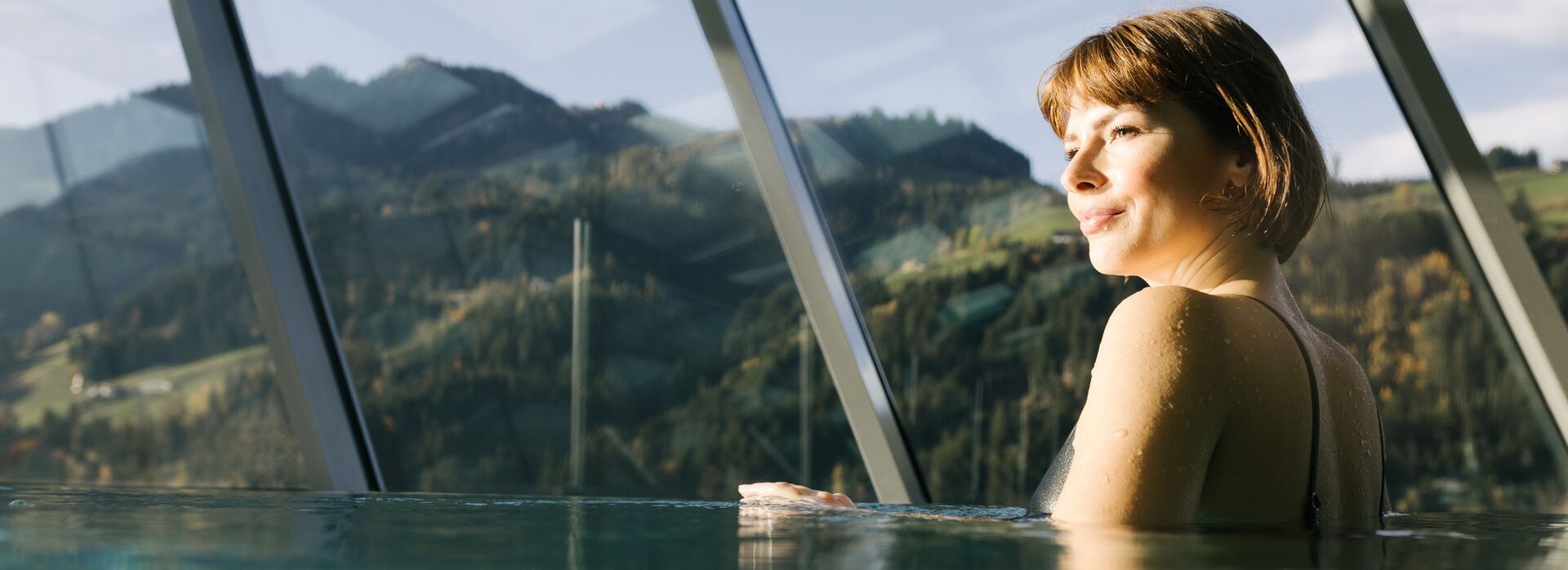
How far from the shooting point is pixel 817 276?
8.79ft

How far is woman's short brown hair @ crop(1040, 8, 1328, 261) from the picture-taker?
2.98 ft

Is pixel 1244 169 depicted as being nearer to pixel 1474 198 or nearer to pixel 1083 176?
pixel 1083 176

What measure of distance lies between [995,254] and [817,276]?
2.14 feet

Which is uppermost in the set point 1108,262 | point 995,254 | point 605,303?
point 605,303

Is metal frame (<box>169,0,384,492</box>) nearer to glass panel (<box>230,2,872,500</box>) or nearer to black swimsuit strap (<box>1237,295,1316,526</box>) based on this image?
glass panel (<box>230,2,872,500</box>)

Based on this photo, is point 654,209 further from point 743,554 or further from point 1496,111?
point 743,554

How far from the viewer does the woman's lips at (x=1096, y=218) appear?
952 millimetres

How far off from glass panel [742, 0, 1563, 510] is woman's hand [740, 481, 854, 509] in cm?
200

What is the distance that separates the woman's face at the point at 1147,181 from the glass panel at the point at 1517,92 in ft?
6.59

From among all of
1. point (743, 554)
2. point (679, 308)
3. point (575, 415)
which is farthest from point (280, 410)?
point (743, 554)

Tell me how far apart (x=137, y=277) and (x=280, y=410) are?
2.12 feet

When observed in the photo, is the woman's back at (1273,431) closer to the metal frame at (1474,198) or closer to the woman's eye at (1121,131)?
the woman's eye at (1121,131)

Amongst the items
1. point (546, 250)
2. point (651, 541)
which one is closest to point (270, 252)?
point (546, 250)

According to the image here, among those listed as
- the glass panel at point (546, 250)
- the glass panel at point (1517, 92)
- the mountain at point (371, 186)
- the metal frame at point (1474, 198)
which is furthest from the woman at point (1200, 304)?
the mountain at point (371, 186)
